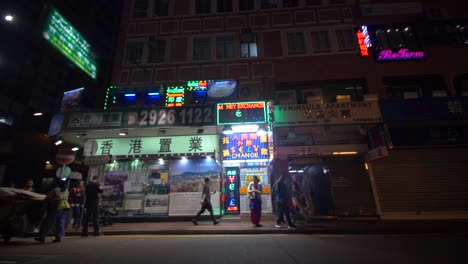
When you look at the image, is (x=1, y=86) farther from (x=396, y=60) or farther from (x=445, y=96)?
(x=445, y=96)

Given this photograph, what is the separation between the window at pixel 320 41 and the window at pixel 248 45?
12.1 feet

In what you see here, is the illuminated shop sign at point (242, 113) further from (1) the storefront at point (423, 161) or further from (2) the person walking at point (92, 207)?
(2) the person walking at point (92, 207)

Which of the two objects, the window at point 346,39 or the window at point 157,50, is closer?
the window at point 346,39

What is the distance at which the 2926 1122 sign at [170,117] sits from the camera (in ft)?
36.6

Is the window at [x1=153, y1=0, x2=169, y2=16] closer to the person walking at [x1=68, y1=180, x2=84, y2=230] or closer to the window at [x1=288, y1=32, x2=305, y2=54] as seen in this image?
the window at [x1=288, y1=32, x2=305, y2=54]

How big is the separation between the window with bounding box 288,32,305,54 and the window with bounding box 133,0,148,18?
10.2 m

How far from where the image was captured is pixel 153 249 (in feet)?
18.0

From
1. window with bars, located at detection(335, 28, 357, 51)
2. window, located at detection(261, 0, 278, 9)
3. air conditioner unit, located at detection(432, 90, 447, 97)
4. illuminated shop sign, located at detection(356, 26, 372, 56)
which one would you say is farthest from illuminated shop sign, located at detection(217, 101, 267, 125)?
air conditioner unit, located at detection(432, 90, 447, 97)

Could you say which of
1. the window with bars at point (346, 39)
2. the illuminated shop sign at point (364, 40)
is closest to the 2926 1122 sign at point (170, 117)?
the window with bars at point (346, 39)

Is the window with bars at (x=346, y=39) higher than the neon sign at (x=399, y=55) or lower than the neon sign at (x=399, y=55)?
higher

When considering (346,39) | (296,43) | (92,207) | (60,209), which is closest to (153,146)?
(92,207)

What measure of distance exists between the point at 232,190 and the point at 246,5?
12482mm

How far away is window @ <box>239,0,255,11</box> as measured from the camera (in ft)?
52.3

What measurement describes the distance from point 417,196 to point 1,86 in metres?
24.9
